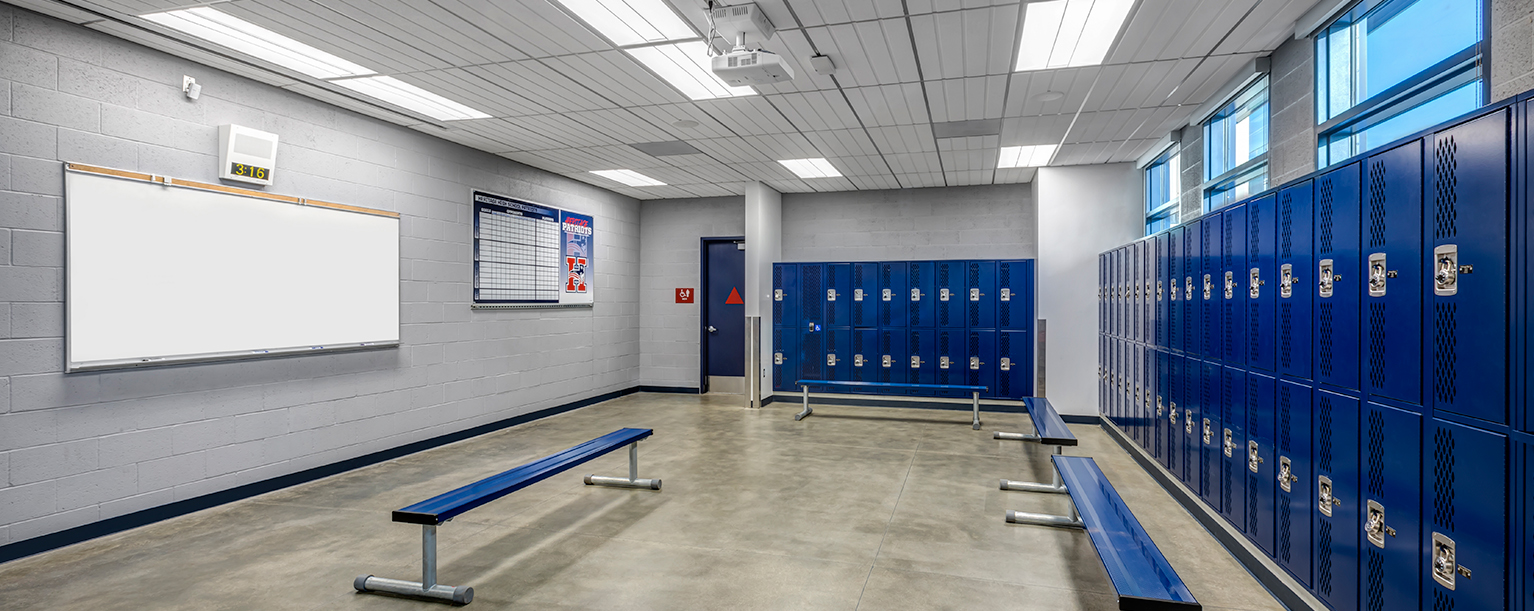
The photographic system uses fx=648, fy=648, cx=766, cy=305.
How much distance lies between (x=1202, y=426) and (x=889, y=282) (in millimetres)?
3894

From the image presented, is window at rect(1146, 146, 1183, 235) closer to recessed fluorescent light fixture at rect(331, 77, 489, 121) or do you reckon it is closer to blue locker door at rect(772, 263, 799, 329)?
blue locker door at rect(772, 263, 799, 329)

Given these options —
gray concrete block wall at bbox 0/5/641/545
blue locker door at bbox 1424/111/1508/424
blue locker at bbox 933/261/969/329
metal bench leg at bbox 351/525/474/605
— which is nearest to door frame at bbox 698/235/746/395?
blue locker at bbox 933/261/969/329

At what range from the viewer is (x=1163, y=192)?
6004mm

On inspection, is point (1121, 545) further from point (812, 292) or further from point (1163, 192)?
point (812, 292)

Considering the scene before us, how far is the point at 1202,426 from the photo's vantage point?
3.50 meters

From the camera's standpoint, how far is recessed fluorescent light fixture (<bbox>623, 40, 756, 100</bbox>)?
3488 mm

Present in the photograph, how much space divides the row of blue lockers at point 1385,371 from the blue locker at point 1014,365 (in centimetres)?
334

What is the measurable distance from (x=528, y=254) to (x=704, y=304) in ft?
8.86

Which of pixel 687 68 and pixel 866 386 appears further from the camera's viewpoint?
pixel 866 386

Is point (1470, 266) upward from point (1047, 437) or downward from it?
upward

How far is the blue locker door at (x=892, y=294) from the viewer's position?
711cm

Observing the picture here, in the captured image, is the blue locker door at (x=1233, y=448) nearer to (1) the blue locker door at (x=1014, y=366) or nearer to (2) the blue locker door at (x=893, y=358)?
(1) the blue locker door at (x=1014, y=366)

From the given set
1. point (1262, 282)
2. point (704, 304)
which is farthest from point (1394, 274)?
point (704, 304)

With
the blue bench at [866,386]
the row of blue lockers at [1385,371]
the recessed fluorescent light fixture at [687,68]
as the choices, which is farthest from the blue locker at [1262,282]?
the blue bench at [866,386]
